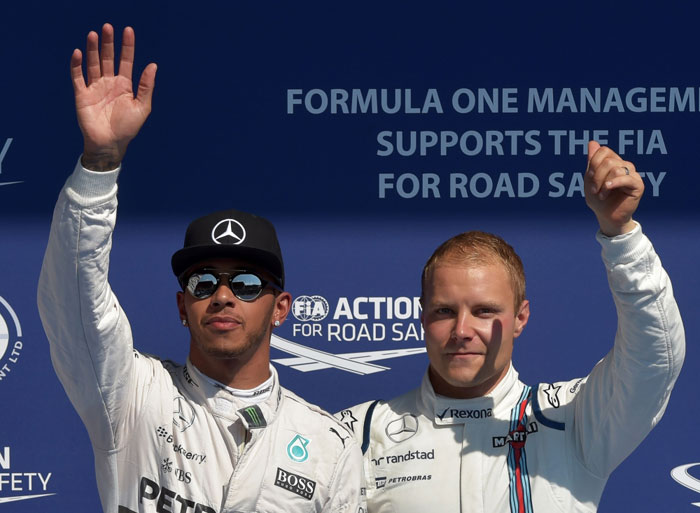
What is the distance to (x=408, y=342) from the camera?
119 inches

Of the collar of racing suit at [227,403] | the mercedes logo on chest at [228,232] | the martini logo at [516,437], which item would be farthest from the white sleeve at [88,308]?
the martini logo at [516,437]

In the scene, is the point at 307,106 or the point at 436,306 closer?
the point at 436,306

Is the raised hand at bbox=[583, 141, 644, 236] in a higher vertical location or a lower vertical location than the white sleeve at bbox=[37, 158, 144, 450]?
higher

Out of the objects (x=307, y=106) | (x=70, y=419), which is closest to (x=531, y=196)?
(x=307, y=106)

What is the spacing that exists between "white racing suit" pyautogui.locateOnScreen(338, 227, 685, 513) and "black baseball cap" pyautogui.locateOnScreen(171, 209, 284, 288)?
0.45 m

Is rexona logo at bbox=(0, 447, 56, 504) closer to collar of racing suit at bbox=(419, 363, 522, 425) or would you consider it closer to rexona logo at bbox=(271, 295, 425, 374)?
rexona logo at bbox=(271, 295, 425, 374)

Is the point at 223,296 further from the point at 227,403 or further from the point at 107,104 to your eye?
the point at 107,104

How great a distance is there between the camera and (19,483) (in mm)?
2971

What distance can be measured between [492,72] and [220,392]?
1330mm

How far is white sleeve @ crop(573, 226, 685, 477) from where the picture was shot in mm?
2021

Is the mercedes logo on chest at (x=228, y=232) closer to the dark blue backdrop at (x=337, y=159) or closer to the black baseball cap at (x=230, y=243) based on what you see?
the black baseball cap at (x=230, y=243)

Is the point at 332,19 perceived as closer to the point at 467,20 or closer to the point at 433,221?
the point at 467,20

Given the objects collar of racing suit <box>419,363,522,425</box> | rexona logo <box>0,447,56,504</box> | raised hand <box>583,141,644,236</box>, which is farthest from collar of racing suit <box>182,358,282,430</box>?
rexona logo <box>0,447,56,504</box>

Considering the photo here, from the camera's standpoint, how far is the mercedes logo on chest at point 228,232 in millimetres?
2188
